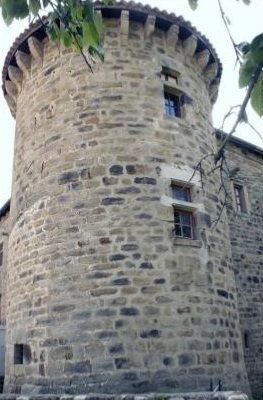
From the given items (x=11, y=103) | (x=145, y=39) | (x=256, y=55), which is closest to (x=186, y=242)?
(x=145, y=39)

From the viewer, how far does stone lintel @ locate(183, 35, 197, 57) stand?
801 centimetres

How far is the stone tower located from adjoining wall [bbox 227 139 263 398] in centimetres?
263

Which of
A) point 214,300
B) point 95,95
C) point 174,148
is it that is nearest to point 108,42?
point 95,95

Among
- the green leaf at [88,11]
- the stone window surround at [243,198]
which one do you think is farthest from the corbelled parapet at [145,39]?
the green leaf at [88,11]

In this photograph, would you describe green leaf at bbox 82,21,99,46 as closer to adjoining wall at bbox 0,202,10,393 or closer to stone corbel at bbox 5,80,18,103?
stone corbel at bbox 5,80,18,103

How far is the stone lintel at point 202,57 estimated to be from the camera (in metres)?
8.35

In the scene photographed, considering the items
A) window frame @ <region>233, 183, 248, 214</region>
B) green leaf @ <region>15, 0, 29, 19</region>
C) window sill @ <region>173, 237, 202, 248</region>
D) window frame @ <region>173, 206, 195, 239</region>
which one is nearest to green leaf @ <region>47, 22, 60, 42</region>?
green leaf @ <region>15, 0, 29, 19</region>

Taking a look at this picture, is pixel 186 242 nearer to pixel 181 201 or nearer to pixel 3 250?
pixel 181 201

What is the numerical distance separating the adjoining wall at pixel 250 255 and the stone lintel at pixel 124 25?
3.71 meters

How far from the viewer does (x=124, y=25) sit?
24.3 ft

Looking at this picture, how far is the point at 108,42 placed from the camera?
7.46 metres

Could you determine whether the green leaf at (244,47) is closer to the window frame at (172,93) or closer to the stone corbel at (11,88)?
the window frame at (172,93)

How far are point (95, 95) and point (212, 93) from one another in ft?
10.7

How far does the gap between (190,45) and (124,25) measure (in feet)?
4.78
